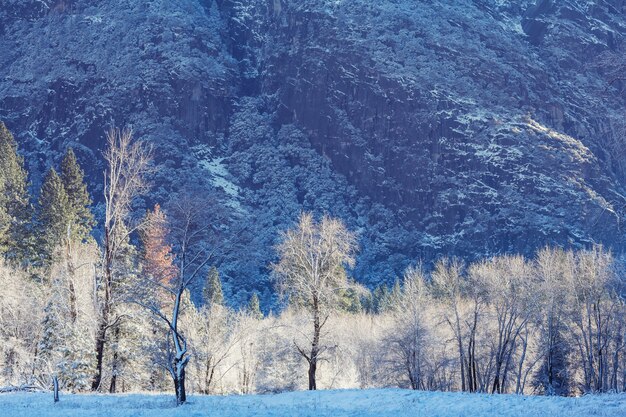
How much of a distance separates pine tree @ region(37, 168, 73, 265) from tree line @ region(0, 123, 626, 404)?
160 millimetres

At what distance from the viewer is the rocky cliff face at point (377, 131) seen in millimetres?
159000

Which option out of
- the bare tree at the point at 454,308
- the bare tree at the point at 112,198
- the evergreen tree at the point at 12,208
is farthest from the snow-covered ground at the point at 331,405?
the evergreen tree at the point at 12,208

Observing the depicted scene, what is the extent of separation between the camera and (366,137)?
184 meters

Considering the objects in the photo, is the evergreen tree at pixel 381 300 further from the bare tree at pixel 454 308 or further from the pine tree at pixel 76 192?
the pine tree at pixel 76 192

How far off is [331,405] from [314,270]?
10033mm

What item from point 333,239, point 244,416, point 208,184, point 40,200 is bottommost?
point 244,416

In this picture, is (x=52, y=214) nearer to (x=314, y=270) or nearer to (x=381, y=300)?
(x=314, y=270)

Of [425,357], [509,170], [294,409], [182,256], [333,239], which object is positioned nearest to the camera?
[294,409]

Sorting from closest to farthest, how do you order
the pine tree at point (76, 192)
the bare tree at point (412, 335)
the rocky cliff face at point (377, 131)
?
the bare tree at point (412, 335) → the pine tree at point (76, 192) → the rocky cliff face at point (377, 131)

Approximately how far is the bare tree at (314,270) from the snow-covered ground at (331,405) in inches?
262

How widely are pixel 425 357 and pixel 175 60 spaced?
168 metres

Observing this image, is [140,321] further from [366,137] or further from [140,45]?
[140,45]

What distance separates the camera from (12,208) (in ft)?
191

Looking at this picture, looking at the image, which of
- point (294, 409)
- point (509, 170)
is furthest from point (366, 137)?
point (294, 409)
